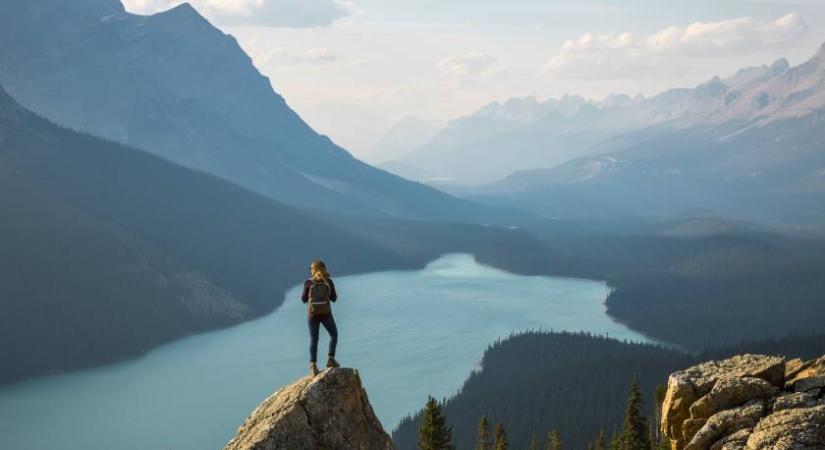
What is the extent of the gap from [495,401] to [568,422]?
1519 cm

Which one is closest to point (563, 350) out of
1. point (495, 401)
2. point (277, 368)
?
point (495, 401)

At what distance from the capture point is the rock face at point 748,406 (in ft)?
65.0

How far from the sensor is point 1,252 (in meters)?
198

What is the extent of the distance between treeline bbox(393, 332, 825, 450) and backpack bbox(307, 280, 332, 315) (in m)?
79.9

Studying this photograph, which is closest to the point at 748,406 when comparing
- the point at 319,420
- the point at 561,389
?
the point at 319,420

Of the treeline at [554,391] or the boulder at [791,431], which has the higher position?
the boulder at [791,431]

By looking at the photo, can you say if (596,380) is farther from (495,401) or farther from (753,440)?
(753,440)

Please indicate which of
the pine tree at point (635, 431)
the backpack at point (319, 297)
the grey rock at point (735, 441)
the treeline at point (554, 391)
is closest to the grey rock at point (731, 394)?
the grey rock at point (735, 441)

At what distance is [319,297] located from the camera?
2512cm

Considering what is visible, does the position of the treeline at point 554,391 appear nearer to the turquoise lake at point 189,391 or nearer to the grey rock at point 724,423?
the turquoise lake at point 189,391

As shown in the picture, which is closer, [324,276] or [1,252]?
[324,276]

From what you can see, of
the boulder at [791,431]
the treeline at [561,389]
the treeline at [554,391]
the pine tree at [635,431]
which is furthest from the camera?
the treeline at [554,391]

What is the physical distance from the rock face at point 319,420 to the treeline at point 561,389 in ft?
264

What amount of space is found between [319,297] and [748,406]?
12794 mm
